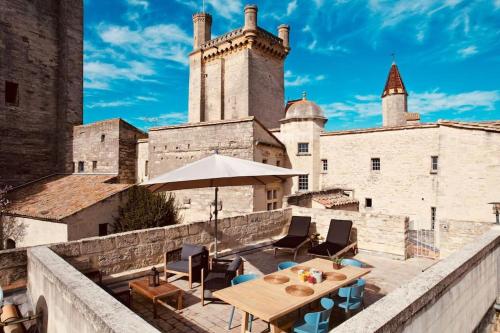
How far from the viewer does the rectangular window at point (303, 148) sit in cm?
2145

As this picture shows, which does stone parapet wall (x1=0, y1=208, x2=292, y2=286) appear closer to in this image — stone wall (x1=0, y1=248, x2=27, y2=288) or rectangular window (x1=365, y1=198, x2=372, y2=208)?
stone wall (x1=0, y1=248, x2=27, y2=288)

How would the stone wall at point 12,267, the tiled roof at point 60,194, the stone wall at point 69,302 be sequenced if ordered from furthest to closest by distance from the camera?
1. the tiled roof at point 60,194
2. the stone wall at point 12,267
3. the stone wall at point 69,302

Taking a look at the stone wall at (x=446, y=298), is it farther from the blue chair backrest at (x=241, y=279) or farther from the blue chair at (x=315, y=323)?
the blue chair backrest at (x=241, y=279)

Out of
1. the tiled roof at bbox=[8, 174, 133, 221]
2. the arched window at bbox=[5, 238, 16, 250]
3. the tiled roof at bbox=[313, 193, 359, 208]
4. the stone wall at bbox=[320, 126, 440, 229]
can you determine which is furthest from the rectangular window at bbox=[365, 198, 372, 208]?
the arched window at bbox=[5, 238, 16, 250]

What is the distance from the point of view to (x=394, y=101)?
3462 cm

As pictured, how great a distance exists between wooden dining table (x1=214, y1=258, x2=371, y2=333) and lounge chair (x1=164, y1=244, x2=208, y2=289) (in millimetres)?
1636

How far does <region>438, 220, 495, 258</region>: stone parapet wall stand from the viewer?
30.9 ft

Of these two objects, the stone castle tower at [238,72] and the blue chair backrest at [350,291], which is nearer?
the blue chair backrest at [350,291]

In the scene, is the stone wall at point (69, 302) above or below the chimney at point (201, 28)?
below

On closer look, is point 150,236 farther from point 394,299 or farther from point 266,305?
point 394,299

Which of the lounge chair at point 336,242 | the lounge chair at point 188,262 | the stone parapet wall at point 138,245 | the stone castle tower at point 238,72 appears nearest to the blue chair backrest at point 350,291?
the lounge chair at point 188,262

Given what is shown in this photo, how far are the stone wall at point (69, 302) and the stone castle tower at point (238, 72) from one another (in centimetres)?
2403

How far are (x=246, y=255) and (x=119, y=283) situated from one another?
3.54m

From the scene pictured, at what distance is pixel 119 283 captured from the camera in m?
6.21
